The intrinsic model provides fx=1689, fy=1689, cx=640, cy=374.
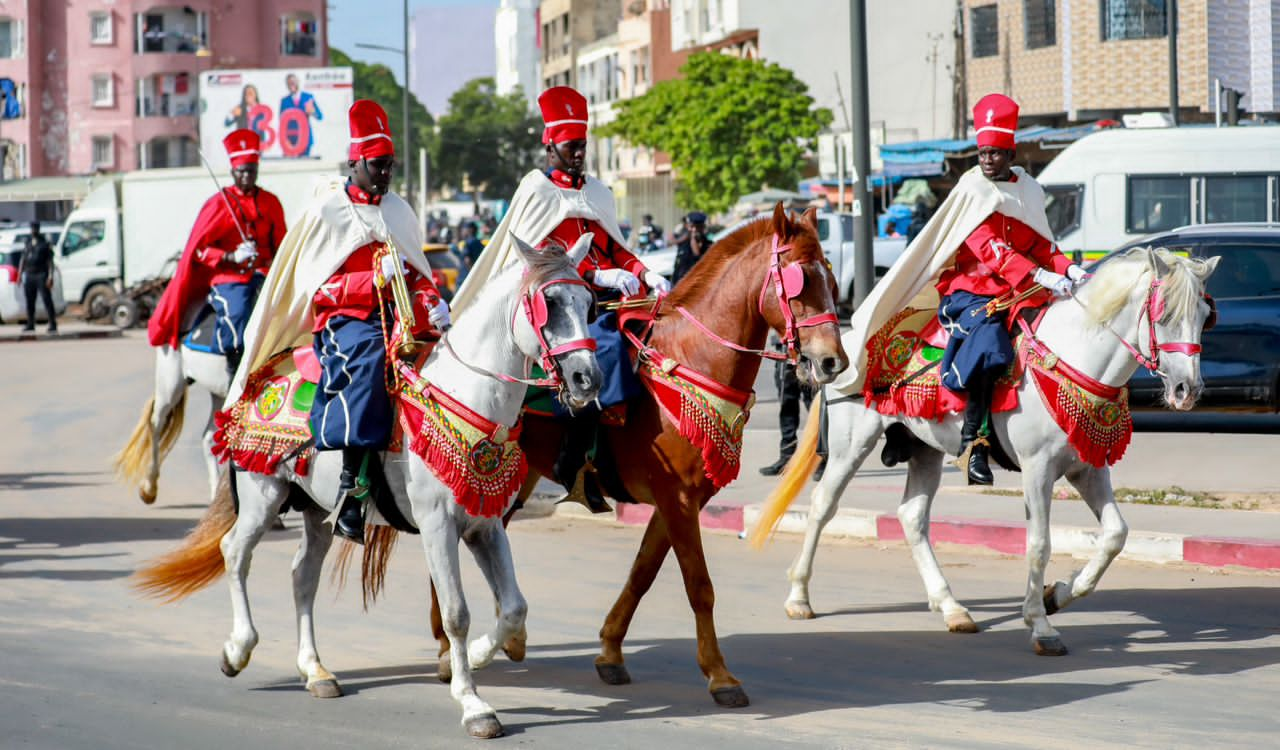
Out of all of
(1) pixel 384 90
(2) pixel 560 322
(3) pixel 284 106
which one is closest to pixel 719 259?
(2) pixel 560 322

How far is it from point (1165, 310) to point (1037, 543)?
1308 millimetres

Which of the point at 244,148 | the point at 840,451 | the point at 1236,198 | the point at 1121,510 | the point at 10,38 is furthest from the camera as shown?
the point at 10,38

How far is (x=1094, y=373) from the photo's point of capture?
8.38m

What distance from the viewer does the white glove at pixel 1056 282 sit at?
334 inches

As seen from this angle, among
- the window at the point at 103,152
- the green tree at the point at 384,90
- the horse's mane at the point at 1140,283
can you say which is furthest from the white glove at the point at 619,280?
the green tree at the point at 384,90

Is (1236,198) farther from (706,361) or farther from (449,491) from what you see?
(449,491)

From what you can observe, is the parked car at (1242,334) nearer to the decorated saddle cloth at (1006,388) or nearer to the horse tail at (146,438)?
the decorated saddle cloth at (1006,388)

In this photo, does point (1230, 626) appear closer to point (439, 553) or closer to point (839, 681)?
point (839, 681)

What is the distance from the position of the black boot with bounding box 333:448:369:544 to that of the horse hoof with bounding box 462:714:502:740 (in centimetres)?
100

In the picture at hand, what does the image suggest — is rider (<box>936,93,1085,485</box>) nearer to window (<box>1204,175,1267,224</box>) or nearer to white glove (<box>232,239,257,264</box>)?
white glove (<box>232,239,257,264</box>)

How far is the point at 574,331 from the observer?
260 inches

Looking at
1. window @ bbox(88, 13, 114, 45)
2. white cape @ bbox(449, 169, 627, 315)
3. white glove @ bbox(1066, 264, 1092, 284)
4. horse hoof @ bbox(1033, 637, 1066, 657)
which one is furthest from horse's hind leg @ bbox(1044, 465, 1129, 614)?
window @ bbox(88, 13, 114, 45)

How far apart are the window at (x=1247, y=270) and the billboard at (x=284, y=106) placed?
34.9 meters

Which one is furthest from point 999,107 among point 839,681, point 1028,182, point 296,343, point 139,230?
point 139,230
